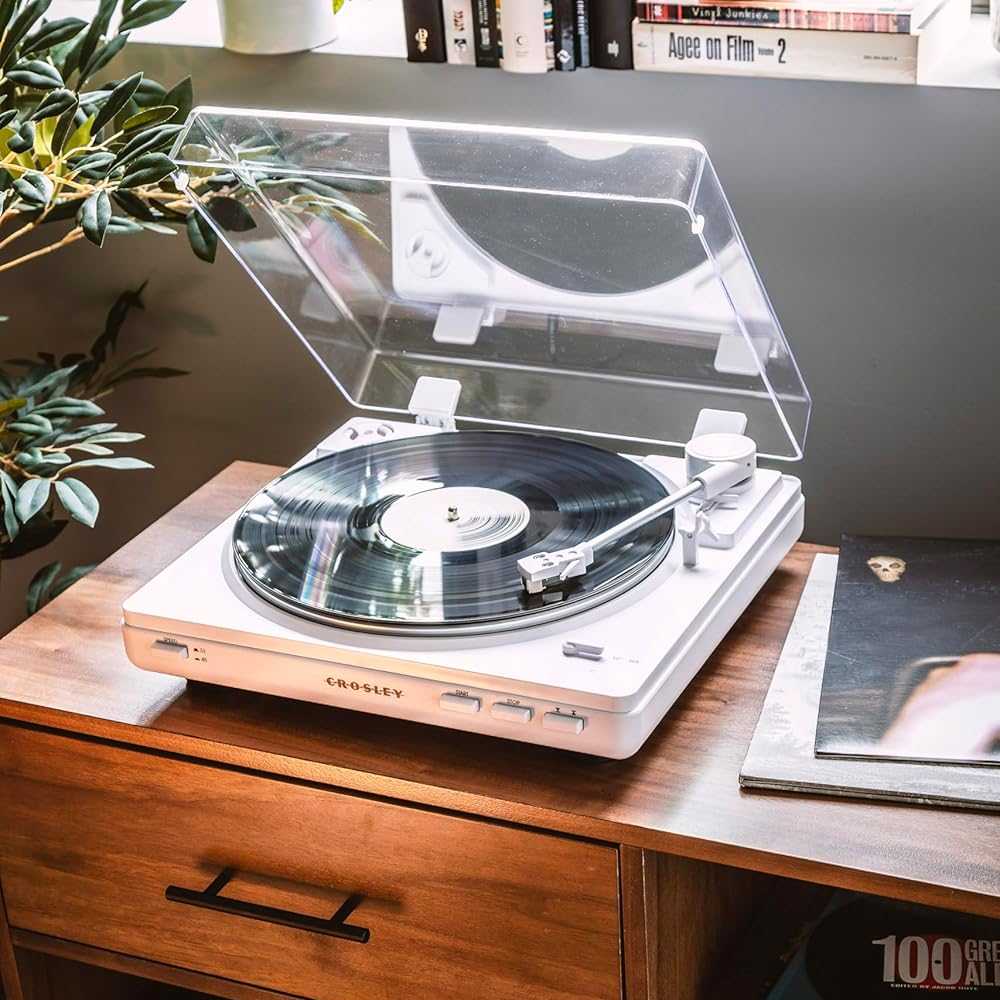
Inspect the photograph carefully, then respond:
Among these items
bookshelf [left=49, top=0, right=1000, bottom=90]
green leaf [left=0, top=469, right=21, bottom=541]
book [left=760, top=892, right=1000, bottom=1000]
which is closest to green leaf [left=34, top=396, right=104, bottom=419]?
green leaf [left=0, top=469, right=21, bottom=541]

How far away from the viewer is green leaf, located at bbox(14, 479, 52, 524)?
1430mm

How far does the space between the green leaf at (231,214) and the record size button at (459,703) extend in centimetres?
52

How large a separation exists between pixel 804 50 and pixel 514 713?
2.32ft

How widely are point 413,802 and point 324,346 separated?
1.78ft

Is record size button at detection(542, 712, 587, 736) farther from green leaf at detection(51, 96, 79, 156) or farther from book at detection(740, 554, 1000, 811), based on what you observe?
green leaf at detection(51, 96, 79, 156)

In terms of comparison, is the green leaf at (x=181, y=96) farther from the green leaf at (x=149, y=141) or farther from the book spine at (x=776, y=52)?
the book spine at (x=776, y=52)

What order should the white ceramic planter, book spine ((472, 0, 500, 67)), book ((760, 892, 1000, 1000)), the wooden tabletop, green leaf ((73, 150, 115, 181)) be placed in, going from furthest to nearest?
the white ceramic planter < book spine ((472, 0, 500, 67)) < green leaf ((73, 150, 115, 181)) < book ((760, 892, 1000, 1000)) < the wooden tabletop

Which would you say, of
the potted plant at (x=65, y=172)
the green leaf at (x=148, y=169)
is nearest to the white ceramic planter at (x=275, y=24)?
the potted plant at (x=65, y=172)

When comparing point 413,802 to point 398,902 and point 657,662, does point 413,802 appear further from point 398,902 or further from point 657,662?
point 657,662

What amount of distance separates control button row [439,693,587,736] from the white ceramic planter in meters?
0.85

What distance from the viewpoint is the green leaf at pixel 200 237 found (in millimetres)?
1556

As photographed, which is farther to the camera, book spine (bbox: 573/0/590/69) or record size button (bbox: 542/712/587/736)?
book spine (bbox: 573/0/590/69)

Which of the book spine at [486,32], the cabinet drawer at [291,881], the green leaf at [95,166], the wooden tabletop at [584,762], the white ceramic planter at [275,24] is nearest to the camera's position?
the wooden tabletop at [584,762]

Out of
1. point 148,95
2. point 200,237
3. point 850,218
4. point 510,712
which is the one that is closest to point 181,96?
point 148,95
